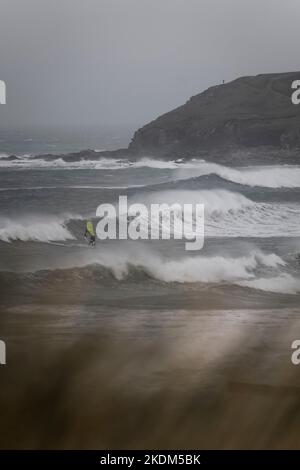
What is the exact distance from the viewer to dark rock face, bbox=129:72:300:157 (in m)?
6.69

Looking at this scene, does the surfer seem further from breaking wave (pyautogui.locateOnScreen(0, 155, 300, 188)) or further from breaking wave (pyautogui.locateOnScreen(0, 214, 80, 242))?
breaking wave (pyautogui.locateOnScreen(0, 155, 300, 188))

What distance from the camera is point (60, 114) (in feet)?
20.4

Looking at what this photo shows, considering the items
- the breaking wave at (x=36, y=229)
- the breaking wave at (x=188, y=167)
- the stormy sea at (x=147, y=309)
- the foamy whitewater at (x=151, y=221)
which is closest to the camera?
the stormy sea at (x=147, y=309)

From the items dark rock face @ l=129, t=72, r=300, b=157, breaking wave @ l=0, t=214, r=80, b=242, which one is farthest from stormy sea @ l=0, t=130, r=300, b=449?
dark rock face @ l=129, t=72, r=300, b=157

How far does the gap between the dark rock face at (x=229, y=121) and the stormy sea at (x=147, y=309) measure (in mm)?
172

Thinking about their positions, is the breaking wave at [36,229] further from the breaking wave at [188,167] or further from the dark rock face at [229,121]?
the dark rock face at [229,121]

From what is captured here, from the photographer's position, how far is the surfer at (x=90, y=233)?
6309 millimetres

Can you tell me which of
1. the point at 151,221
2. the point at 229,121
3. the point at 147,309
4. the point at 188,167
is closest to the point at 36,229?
the point at 151,221

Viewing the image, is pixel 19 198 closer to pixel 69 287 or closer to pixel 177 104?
pixel 69 287

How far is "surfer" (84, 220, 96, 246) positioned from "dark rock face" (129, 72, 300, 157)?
87 centimetres

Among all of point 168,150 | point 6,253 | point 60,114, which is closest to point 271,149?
point 168,150

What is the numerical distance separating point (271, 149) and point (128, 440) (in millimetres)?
3376

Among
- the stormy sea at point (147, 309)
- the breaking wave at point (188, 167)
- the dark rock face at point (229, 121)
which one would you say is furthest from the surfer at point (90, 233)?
the dark rock face at point (229, 121)

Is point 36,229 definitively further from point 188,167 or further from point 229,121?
point 229,121
